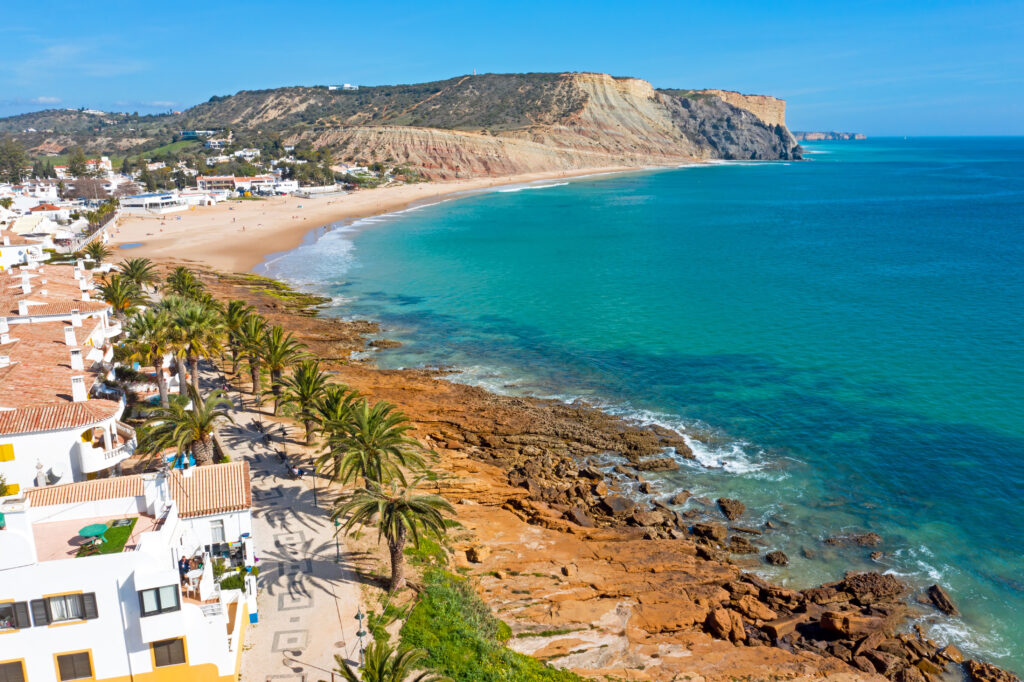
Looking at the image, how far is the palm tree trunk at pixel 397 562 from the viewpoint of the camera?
910 inches

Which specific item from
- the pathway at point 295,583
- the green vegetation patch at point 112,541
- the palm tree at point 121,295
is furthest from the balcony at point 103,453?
the palm tree at point 121,295

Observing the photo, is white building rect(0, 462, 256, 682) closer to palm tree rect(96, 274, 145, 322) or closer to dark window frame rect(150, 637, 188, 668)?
dark window frame rect(150, 637, 188, 668)

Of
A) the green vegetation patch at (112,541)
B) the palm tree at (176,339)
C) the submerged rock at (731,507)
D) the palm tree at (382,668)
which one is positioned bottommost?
the submerged rock at (731,507)

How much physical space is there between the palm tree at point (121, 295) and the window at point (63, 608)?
106 ft

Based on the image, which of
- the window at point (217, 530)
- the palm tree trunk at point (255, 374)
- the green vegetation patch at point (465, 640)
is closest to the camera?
the green vegetation patch at point (465, 640)

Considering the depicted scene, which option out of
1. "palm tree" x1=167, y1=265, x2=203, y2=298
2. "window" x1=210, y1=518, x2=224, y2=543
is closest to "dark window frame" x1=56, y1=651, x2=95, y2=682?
"window" x1=210, y1=518, x2=224, y2=543

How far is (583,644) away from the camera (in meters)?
22.6

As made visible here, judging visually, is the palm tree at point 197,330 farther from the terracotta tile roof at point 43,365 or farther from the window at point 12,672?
the window at point 12,672

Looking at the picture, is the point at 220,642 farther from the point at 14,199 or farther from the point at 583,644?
the point at 14,199

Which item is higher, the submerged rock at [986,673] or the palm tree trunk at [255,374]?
the palm tree trunk at [255,374]

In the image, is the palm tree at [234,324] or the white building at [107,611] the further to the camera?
the palm tree at [234,324]

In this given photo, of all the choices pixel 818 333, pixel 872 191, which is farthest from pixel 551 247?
pixel 872 191

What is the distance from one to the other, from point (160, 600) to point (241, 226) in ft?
355

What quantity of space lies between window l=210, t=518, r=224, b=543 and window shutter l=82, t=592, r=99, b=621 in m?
6.29
